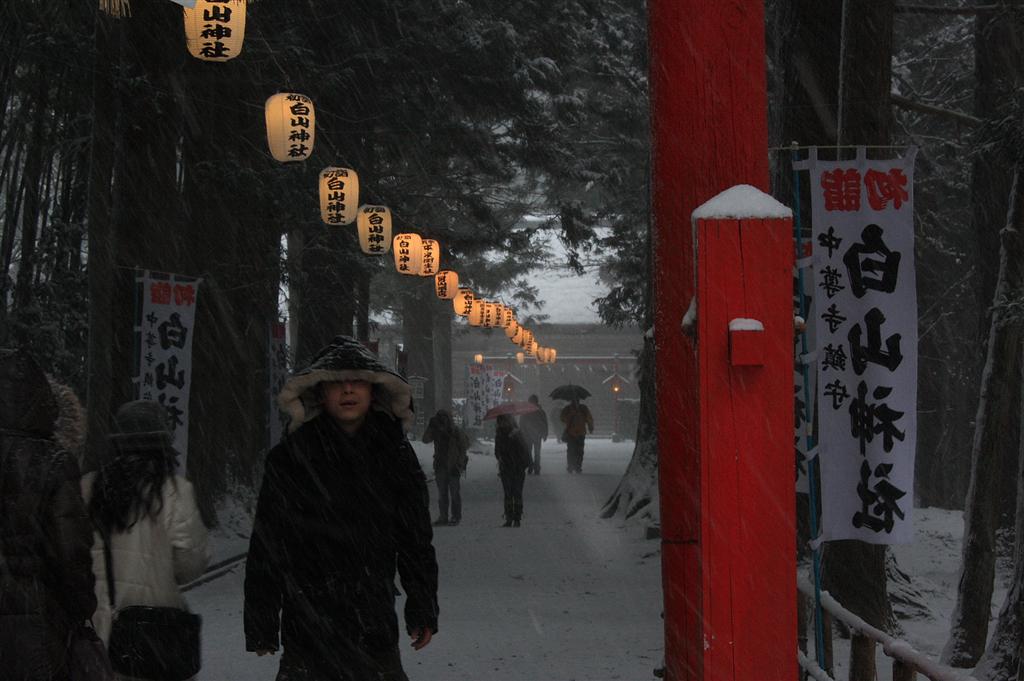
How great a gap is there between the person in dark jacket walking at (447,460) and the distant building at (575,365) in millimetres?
48151

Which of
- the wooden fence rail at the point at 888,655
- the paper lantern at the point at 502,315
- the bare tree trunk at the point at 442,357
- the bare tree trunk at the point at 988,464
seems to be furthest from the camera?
the bare tree trunk at the point at 442,357

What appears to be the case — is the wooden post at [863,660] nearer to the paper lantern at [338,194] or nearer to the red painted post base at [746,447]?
the red painted post base at [746,447]

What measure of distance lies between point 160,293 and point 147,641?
8771 millimetres

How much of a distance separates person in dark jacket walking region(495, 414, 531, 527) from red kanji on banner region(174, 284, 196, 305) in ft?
24.6

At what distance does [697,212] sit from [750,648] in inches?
38.5

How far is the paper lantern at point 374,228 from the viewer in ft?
65.2

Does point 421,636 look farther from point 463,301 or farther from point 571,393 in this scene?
point 571,393

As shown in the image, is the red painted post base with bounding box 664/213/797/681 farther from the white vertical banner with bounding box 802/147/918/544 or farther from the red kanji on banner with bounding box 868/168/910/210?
the red kanji on banner with bounding box 868/168/910/210

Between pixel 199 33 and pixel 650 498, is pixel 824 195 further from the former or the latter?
pixel 650 498

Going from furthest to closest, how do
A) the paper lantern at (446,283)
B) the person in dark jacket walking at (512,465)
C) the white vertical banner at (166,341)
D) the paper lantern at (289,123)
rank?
the paper lantern at (446,283) → the person in dark jacket walking at (512,465) → the paper lantern at (289,123) → the white vertical banner at (166,341)

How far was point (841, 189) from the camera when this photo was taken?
24.4 feet

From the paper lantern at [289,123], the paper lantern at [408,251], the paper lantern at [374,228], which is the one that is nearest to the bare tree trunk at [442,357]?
the paper lantern at [408,251]

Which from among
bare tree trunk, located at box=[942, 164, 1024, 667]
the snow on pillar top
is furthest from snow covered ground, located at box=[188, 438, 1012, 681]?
the snow on pillar top

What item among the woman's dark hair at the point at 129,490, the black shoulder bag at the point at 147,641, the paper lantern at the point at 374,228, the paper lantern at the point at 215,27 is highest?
the paper lantern at the point at 215,27
